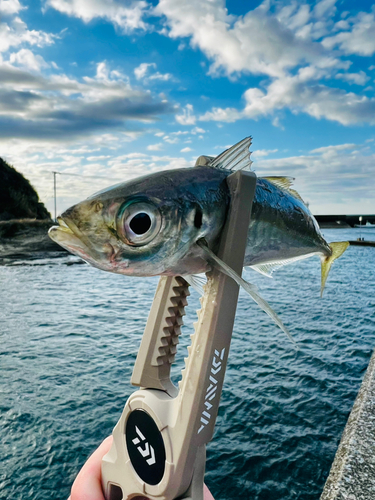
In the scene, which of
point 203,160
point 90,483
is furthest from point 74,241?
point 90,483

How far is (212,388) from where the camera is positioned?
1.49 m

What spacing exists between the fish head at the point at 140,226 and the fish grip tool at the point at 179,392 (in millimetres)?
194

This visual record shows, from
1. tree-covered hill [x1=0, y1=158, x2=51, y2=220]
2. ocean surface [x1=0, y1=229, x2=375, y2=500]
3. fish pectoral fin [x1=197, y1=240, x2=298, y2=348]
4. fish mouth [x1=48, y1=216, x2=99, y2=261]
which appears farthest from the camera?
tree-covered hill [x1=0, y1=158, x2=51, y2=220]

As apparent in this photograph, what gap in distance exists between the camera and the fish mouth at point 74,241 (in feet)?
3.46

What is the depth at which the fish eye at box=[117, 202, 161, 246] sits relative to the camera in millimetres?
1087

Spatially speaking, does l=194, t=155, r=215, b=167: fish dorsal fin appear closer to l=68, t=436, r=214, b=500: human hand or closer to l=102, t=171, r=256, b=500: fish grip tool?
l=102, t=171, r=256, b=500: fish grip tool

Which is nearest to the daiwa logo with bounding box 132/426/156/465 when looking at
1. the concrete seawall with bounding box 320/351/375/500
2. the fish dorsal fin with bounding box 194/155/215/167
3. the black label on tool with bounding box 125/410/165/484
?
the black label on tool with bounding box 125/410/165/484

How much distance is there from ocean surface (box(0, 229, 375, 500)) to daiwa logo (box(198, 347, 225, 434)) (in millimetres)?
3243

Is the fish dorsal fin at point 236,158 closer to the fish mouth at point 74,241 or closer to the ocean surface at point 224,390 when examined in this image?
the fish mouth at point 74,241

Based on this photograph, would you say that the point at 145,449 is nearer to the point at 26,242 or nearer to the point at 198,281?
the point at 198,281

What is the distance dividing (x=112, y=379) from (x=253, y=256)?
5689mm

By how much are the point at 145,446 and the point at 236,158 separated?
1.20 metres

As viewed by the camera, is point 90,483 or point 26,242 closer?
point 90,483

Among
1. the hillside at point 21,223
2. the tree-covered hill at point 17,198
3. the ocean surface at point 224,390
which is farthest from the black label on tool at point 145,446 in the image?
Answer: the tree-covered hill at point 17,198
